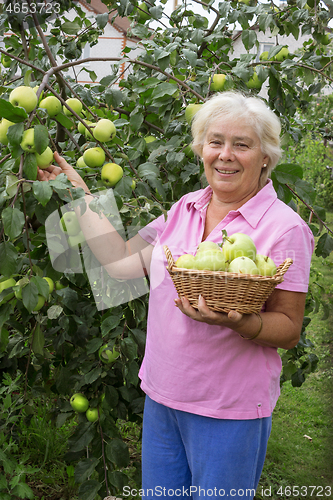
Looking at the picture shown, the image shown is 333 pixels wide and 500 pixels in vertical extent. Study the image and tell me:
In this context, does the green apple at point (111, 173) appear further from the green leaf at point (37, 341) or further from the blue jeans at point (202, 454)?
the blue jeans at point (202, 454)

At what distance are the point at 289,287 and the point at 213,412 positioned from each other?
1.19ft

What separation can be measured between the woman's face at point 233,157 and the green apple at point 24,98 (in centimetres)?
47

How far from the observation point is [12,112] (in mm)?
998

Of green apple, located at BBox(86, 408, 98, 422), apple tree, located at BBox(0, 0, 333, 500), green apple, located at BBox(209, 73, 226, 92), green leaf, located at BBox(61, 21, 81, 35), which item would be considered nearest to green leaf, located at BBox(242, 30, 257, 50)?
apple tree, located at BBox(0, 0, 333, 500)

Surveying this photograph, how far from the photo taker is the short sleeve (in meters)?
1.11

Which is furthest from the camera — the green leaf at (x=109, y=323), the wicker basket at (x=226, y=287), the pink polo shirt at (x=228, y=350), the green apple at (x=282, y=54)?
the green apple at (x=282, y=54)

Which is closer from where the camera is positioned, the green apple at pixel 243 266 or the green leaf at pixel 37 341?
the green apple at pixel 243 266

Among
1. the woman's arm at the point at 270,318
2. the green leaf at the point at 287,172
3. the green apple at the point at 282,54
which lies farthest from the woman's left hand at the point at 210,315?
the green apple at the point at 282,54

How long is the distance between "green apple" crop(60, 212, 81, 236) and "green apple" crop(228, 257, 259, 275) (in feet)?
1.52

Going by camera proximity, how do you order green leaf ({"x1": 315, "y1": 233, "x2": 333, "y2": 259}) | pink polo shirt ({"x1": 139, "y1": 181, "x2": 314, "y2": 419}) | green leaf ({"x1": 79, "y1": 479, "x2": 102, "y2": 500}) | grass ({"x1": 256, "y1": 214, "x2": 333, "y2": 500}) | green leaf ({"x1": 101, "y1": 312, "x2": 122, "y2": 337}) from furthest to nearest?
grass ({"x1": 256, "y1": 214, "x2": 333, "y2": 500}), green leaf ({"x1": 315, "y1": 233, "x2": 333, "y2": 259}), green leaf ({"x1": 79, "y1": 479, "x2": 102, "y2": 500}), green leaf ({"x1": 101, "y1": 312, "x2": 122, "y2": 337}), pink polo shirt ({"x1": 139, "y1": 181, "x2": 314, "y2": 419})

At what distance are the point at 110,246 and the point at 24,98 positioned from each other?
0.49 meters

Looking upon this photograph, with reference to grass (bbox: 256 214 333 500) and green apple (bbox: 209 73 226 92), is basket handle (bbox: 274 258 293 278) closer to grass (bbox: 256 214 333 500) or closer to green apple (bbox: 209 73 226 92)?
green apple (bbox: 209 73 226 92)

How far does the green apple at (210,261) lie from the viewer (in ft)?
3.23

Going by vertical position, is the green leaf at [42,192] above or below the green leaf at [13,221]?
above
